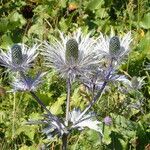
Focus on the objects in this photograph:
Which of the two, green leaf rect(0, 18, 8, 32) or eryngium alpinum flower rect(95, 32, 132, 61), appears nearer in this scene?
eryngium alpinum flower rect(95, 32, 132, 61)

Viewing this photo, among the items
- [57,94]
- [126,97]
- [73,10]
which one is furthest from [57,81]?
[73,10]

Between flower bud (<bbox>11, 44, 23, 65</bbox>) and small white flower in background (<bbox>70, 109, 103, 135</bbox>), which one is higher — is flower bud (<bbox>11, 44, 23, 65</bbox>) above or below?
above

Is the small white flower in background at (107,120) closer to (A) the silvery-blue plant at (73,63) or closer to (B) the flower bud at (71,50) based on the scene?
(A) the silvery-blue plant at (73,63)

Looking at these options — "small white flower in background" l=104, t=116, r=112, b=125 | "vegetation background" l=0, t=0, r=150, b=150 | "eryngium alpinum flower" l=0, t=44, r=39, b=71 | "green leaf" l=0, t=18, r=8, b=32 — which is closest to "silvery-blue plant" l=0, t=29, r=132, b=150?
"eryngium alpinum flower" l=0, t=44, r=39, b=71

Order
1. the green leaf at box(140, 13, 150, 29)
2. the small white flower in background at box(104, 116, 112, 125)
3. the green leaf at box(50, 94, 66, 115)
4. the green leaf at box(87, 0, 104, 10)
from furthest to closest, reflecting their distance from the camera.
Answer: the green leaf at box(87, 0, 104, 10) < the green leaf at box(140, 13, 150, 29) < the green leaf at box(50, 94, 66, 115) < the small white flower in background at box(104, 116, 112, 125)

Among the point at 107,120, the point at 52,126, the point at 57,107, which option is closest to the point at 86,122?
the point at 52,126

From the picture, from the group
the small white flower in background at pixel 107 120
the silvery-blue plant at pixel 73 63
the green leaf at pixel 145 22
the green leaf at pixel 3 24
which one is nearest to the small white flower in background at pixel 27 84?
the silvery-blue plant at pixel 73 63

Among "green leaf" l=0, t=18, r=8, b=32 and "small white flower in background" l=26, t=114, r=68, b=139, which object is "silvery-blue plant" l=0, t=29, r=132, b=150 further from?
"green leaf" l=0, t=18, r=8, b=32
